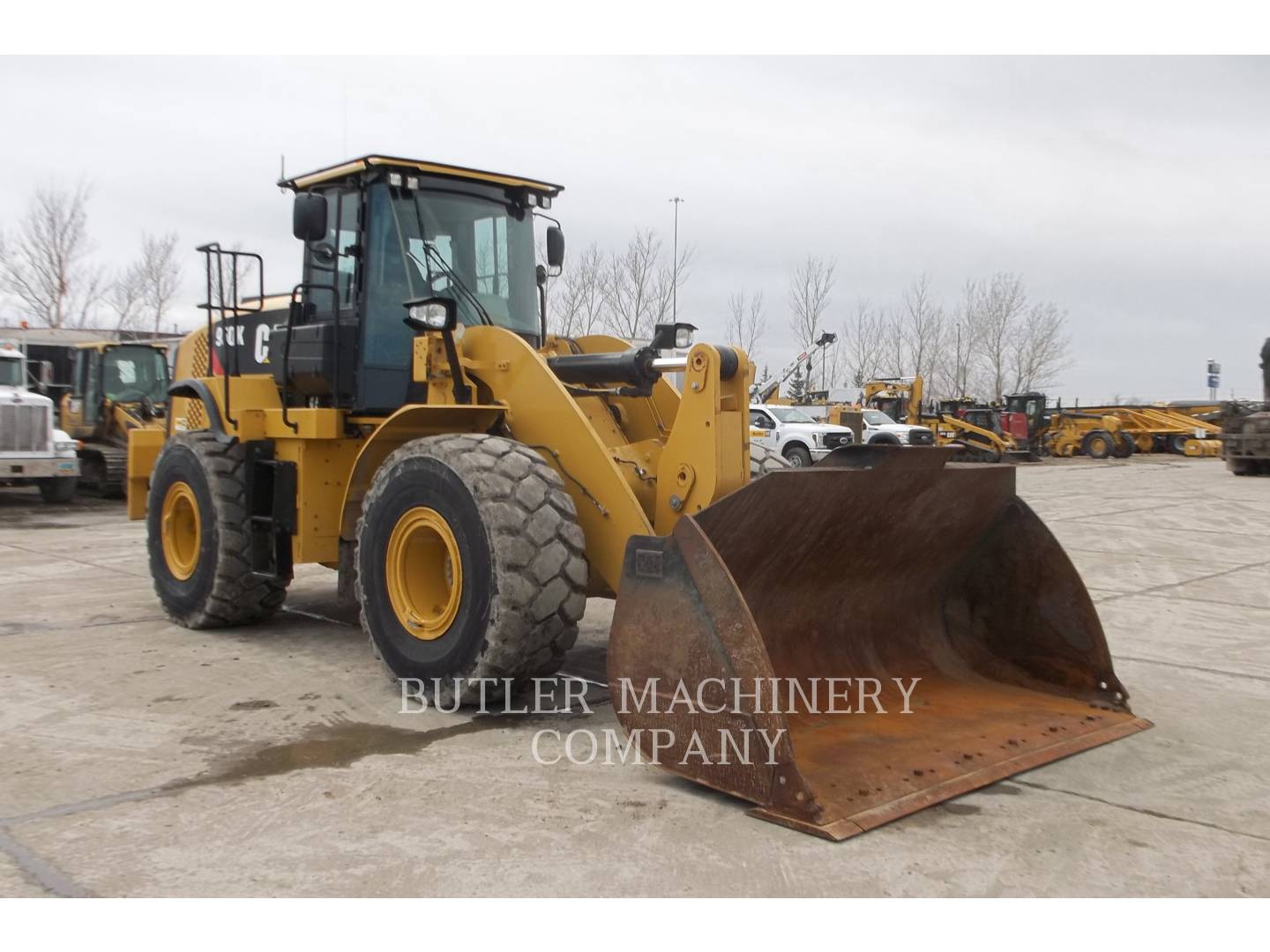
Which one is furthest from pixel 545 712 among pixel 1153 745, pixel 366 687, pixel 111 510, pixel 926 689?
pixel 111 510

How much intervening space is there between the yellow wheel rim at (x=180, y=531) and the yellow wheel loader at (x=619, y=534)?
28 cm

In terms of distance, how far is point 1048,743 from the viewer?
16.2 feet

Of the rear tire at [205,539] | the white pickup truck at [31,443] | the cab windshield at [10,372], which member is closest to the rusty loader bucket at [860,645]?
the rear tire at [205,539]

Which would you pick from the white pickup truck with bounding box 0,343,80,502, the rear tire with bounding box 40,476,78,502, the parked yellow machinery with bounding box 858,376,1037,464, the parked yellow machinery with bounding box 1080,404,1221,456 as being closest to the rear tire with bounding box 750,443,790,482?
the white pickup truck with bounding box 0,343,80,502

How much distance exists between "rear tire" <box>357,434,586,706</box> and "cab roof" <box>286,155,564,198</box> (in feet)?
5.97

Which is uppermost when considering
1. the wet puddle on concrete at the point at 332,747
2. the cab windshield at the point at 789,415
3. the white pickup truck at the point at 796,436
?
the cab windshield at the point at 789,415

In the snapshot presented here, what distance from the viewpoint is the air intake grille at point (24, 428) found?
16.9m

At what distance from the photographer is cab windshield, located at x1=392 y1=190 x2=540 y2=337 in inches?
260

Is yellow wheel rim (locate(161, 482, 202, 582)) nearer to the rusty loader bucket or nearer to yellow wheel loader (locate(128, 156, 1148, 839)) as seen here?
yellow wheel loader (locate(128, 156, 1148, 839))

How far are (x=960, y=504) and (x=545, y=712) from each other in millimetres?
2249

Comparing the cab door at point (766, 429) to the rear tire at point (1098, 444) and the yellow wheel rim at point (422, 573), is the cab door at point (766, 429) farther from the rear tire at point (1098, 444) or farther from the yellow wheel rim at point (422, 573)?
the yellow wheel rim at point (422, 573)

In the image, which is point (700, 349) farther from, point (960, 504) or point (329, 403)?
point (329, 403)

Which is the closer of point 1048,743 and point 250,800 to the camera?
point 250,800

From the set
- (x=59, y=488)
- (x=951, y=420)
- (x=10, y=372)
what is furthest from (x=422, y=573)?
(x=951, y=420)
